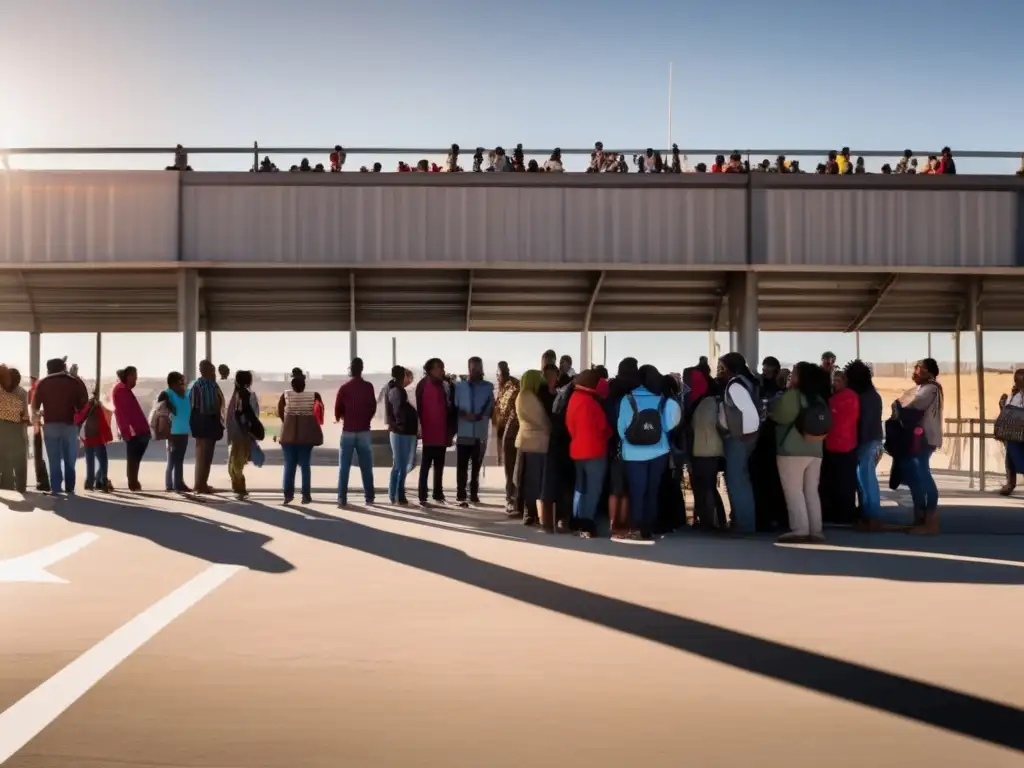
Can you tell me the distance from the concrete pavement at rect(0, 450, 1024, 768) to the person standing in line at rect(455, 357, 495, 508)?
3941mm

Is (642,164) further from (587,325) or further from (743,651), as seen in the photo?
(743,651)

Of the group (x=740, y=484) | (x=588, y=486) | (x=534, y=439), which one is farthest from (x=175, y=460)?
(x=740, y=484)

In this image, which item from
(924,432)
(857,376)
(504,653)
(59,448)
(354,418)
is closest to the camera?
(504,653)

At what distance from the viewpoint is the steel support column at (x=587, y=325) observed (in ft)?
72.0

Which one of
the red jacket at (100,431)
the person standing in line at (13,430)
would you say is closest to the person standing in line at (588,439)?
the red jacket at (100,431)

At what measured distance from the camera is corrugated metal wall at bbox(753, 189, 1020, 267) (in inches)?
821

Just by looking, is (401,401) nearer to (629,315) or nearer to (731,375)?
(731,375)

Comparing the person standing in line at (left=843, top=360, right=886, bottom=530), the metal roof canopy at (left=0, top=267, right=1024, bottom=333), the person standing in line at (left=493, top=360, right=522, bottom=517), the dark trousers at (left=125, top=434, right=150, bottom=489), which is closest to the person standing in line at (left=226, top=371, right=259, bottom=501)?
the dark trousers at (left=125, top=434, right=150, bottom=489)

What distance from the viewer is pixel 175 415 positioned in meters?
17.6

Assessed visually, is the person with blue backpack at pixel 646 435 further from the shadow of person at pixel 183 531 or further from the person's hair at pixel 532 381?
the shadow of person at pixel 183 531

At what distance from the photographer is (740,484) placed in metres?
13.1

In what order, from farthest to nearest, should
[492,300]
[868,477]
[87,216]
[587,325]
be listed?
[587,325], [492,300], [87,216], [868,477]

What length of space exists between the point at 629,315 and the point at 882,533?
1036 cm

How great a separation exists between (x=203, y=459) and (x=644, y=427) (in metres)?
7.64
